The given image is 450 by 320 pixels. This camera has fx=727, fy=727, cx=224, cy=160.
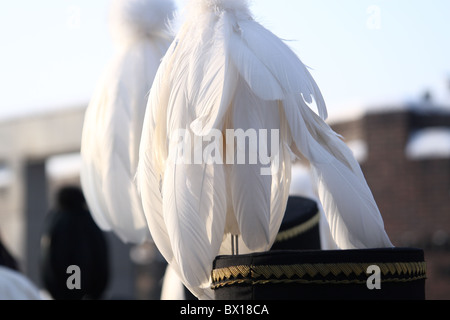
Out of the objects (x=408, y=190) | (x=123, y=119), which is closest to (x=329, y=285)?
(x=123, y=119)

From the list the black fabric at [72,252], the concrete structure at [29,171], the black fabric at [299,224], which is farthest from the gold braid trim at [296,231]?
the concrete structure at [29,171]

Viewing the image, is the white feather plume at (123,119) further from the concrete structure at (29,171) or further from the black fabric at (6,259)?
the concrete structure at (29,171)

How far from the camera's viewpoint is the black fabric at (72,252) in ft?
17.3

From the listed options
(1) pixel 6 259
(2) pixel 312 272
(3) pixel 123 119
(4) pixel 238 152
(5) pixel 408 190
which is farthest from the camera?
(5) pixel 408 190

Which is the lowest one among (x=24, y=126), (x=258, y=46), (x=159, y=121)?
(x=159, y=121)

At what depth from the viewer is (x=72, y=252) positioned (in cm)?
541

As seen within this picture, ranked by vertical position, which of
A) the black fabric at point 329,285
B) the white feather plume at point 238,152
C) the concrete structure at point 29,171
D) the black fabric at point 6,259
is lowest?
the black fabric at point 329,285

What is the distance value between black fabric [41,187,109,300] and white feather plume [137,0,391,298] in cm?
306

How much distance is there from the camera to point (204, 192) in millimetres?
2217

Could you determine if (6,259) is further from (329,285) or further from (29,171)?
(29,171)

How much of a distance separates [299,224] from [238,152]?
3.26 feet

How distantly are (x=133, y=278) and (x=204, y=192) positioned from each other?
11020mm
